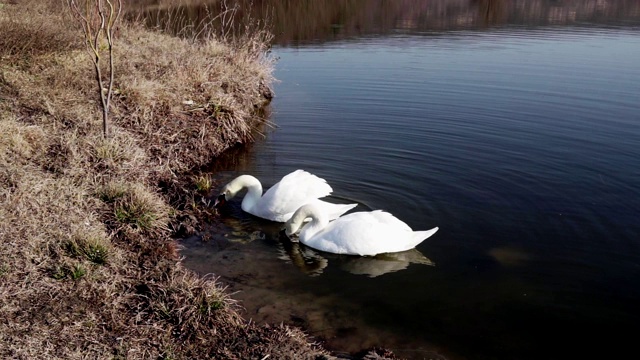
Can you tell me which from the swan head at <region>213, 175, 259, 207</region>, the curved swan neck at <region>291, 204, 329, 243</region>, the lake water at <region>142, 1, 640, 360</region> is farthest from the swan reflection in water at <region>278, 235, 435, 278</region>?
the swan head at <region>213, 175, 259, 207</region>

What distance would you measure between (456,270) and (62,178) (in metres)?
4.87

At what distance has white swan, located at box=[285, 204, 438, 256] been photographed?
720 centimetres

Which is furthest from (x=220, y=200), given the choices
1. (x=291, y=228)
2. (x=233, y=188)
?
(x=291, y=228)

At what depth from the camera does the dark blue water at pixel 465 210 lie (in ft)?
19.6

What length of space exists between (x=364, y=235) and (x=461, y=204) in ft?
6.82

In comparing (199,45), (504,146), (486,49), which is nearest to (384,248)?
(504,146)

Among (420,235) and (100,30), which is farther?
(100,30)

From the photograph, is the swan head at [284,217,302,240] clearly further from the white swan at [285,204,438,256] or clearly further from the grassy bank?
the grassy bank

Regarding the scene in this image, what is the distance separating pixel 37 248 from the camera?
19.4ft

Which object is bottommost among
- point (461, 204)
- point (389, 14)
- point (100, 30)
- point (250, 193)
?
point (461, 204)

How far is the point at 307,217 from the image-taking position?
7.81 m

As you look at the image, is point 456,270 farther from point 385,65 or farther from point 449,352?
point 385,65

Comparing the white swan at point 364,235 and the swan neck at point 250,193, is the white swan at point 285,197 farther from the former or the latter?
the white swan at point 364,235

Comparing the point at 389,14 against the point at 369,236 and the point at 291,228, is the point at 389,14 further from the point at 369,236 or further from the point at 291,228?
the point at 369,236
